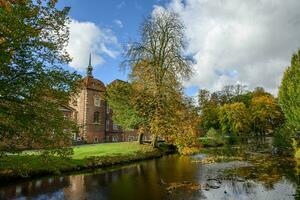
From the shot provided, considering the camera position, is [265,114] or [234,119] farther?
[265,114]

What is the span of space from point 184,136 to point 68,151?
13884mm

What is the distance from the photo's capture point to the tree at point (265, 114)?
76750 mm

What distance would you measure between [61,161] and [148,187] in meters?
5.76

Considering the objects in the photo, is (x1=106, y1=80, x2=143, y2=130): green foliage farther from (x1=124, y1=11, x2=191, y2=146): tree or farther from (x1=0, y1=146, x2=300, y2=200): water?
(x1=0, y1=146, x2=300, y2=200): water

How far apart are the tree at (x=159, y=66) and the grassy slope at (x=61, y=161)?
3.55m

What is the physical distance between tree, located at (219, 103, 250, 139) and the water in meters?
51.4

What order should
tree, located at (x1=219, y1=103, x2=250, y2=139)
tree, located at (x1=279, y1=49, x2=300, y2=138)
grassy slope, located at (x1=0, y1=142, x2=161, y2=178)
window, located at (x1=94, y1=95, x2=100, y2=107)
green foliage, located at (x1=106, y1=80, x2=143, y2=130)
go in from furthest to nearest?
tree, located at (x1=219, y1=103, x2=250, y2=139), window, located at (x1=94, y1=95, x2=100, y2=107), green foliage, located at (x1=106, y1=80, x2=143, y2=130), tree, located at (x1=279, y1=49, x2=300, y2=138), grassy slope, located at (x1=0, y1=142, x2=161, y2=178)

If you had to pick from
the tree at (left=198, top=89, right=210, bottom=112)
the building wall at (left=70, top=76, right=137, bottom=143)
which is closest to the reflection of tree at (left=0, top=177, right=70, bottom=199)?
the building wall at (left=70, top=76, right=137, bottom=143)

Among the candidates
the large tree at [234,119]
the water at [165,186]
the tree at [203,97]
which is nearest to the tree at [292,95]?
the water at [165,186]

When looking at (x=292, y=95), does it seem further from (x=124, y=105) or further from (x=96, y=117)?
(x=96, y=117)

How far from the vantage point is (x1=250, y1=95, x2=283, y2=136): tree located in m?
76.8

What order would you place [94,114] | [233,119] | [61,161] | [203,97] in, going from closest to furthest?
[61,161], [94,114], [233,119], [203,97]

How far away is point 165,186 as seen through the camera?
17156 millimetres

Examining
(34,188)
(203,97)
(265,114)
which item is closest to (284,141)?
(34,188)
